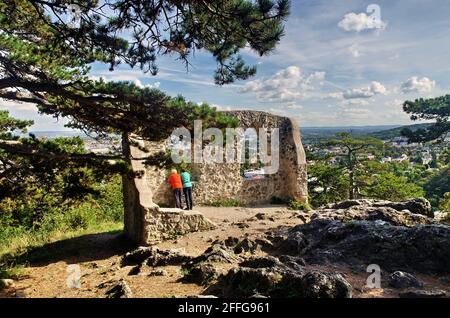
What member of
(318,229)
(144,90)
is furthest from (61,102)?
(318,229)

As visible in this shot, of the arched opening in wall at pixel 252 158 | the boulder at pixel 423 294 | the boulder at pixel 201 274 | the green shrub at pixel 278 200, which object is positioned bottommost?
the green shrub at pixel 278 200

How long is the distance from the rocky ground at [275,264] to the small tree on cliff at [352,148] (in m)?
18.3

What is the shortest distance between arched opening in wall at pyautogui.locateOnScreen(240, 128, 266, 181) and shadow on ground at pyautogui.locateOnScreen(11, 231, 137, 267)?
19.8ft

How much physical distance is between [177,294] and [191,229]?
4601mm

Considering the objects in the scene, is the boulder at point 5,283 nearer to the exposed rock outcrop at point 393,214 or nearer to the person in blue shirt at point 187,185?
the person in blue shirt at point 187,185

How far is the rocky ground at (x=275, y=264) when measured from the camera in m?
4.23

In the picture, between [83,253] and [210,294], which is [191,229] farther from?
[210,294]

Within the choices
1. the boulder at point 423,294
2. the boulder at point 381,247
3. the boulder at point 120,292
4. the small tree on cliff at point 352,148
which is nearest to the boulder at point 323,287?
the boulder at point 423,294

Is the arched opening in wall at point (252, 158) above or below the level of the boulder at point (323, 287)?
above

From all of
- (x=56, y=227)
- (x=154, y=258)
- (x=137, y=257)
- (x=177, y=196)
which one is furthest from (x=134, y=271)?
(x=56, y=227)

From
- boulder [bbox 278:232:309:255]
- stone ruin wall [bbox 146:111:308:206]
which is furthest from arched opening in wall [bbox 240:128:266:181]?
boulder [bbox 278:232:309:255]

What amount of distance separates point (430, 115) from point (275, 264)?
523 inches

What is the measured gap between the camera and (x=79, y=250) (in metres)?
8.75

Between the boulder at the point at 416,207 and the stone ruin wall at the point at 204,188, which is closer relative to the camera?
the stone ruin wall at the point at 204,188
